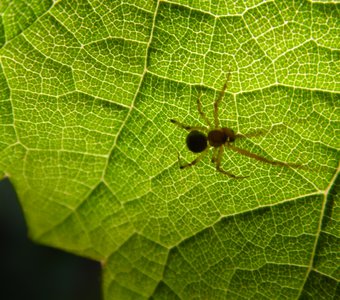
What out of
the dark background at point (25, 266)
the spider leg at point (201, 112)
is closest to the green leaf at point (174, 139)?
the spider leg at point (201, 112)

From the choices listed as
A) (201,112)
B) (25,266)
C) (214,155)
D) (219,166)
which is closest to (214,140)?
(214,155)

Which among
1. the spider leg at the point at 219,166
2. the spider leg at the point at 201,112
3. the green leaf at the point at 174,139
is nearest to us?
the green leaf at the point at 174,139

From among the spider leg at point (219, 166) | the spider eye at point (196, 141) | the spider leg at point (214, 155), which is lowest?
the spider leg at point (219, 166)

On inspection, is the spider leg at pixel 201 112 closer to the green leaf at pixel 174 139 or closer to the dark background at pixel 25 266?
the green leaf at pixel 174 139

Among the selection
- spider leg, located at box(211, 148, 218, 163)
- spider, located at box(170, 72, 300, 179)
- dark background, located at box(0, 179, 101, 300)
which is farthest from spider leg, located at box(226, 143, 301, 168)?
dark background, located at box(0, 179, 101, 300)

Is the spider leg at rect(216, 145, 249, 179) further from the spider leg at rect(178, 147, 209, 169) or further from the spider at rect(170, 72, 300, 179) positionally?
the spider leg at rect(178, 147, 209, 169)

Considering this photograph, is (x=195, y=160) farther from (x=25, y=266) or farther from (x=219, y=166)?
(x=25, y=266)
